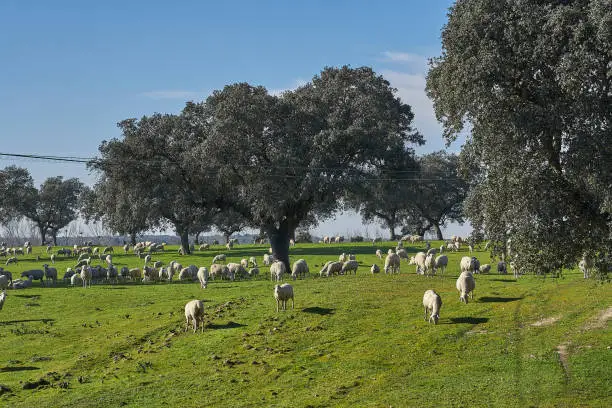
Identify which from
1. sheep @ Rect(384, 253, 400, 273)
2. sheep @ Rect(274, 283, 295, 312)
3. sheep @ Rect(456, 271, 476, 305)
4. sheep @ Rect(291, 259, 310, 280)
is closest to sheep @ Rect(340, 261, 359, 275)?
sheep @ Rect(384, 253, 400, 273)

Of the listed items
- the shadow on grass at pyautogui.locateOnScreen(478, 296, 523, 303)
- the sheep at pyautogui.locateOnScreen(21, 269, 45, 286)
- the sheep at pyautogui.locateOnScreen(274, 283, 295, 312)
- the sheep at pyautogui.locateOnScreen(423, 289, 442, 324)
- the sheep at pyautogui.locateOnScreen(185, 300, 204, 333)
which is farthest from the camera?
the sheep at pyautogui.locateOnScreen(21, 269, 45, 286)

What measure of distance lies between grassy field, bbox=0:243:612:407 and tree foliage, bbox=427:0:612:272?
Result: 12.9 ft

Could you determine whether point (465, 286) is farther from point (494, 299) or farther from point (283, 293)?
point (283, 293)

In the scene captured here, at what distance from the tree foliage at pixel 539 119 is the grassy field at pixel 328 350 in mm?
3920

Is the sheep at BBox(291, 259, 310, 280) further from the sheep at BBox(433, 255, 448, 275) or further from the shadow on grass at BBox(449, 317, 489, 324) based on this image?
the shadow on grass at BBox(449, 317, 489, 324)

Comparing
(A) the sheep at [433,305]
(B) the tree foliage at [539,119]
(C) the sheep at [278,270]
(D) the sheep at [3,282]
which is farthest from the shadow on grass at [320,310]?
(D) the sheep at [3,282]

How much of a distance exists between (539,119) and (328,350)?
11.9 m

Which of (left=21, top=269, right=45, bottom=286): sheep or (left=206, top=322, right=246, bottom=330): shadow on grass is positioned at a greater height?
(left=21, top=269, right=45, bottom=286): sheep

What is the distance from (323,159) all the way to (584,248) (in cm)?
3353

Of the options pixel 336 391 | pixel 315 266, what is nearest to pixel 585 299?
pixel 336 391

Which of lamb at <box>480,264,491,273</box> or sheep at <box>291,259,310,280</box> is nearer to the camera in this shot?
Result: sheep at <box>291,259,310,280</box>

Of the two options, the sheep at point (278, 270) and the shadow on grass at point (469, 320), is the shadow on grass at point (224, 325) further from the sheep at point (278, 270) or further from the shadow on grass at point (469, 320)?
the sheep at point (278, 270)

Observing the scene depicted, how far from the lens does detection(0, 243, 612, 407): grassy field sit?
899 inches

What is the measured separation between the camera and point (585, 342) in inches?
1037
